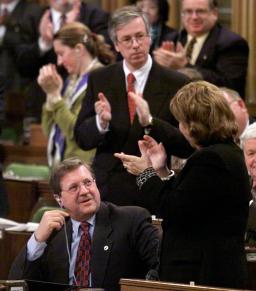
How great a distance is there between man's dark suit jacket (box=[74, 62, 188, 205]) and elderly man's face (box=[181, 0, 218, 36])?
132 centimetres

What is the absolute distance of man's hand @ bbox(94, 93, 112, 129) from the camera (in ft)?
16.2

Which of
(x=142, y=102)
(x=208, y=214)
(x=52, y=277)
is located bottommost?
(x=52, y=277)

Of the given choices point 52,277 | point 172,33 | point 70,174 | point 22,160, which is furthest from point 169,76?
point 22,160

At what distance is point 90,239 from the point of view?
4355 mm

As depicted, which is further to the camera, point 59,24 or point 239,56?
point 59,24

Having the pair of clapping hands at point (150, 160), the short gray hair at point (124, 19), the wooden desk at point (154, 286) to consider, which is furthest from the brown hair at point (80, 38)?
the wooden desk at point (154, 286)

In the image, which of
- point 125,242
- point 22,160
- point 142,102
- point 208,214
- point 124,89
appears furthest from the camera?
point 22,160

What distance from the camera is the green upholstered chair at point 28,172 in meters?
6.55

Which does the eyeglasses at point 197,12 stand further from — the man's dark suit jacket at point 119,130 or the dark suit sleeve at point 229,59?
the man's dark suit jacket at point 119,130

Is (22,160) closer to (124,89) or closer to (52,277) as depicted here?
(124,89)

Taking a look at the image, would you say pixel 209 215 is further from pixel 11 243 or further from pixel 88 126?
pixel 11 243

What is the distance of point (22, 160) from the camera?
7.44 m

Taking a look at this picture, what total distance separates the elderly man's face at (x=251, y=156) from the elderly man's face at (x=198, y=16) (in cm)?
198

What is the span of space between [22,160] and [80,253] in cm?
319
